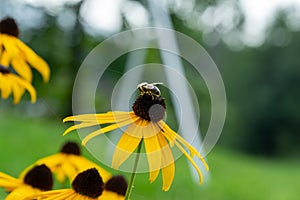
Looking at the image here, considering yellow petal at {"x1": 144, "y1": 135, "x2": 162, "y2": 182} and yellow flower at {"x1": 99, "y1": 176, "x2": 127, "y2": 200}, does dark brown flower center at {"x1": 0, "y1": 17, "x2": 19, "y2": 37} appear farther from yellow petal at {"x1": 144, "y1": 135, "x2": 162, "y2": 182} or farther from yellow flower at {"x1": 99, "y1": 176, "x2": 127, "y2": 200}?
yellow petal at {"x1": 144, "y1": 135, "x2": 162, "y2": 182}

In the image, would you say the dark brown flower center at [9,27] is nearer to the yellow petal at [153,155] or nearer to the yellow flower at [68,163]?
the yellow flower at [68,163]

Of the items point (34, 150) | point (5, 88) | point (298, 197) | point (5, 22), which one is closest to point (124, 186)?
point (5, 88)

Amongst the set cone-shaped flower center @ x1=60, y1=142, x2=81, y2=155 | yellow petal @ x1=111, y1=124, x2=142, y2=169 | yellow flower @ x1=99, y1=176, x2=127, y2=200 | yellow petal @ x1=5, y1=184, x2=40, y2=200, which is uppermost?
cone-shaped flower center @ x1=60, y1=142, x2=81, y2=155

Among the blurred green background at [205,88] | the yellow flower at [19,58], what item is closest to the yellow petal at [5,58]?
the yellow flower at [19,58]

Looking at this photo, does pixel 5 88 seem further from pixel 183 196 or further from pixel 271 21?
pixel 271 21

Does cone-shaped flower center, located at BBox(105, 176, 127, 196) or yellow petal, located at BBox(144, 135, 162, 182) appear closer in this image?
yellow petal, located at BBox(144, 135, 162, 182)

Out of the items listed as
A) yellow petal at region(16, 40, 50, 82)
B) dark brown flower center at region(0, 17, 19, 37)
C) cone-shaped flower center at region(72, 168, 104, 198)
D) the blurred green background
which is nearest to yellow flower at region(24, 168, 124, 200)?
cone-shaped flower center at region(72, 168, 104, 198)
